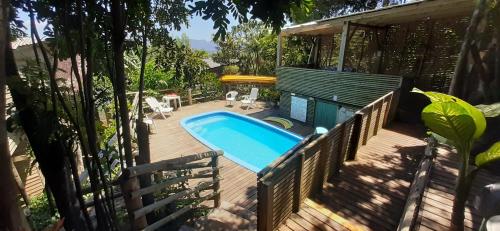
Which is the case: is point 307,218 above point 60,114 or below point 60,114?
below

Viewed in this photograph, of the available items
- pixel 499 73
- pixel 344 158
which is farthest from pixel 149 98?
pixel 499 73

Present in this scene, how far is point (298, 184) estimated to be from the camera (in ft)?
15.3

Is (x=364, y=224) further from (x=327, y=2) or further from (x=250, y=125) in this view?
(x=327, y=2)

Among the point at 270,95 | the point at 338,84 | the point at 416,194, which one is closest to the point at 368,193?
the point at 416,194

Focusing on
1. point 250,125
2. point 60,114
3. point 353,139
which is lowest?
point 250,125

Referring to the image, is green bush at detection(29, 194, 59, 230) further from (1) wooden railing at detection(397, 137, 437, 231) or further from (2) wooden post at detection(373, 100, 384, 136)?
(2) wooden post at detection(373, 100, 384, 136)

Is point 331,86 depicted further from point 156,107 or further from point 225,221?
point 156,107

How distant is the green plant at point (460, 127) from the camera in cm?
224

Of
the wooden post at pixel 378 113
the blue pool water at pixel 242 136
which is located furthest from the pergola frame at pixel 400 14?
the blue pool water at pixel 242 136

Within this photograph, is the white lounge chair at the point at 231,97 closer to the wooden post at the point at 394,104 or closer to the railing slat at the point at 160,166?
the wooden post at the point at 394,104

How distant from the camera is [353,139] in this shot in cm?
652

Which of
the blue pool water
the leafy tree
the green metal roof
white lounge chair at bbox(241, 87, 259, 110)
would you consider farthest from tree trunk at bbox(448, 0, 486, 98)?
the leafy tree

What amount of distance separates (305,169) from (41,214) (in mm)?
5486

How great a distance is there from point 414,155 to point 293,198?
412 cm
